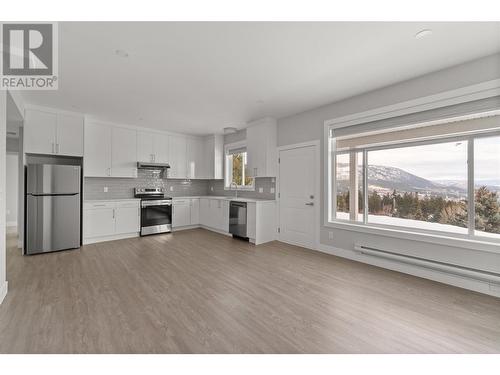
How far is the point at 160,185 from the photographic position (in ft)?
20.0

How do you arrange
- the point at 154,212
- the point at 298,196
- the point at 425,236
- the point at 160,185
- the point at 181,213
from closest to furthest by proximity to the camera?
1. the point at 425,236
2. the point at 298,196
3. the point at 154,212
4. the point at 181,213
5. the point at 160,185

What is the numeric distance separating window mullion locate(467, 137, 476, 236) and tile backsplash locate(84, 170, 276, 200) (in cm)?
310

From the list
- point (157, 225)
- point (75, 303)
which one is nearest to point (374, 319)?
point (75, 303)

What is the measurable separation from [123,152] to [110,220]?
154 centimetres

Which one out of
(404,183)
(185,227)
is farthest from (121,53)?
(185,227)

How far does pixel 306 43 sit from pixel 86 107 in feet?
13.0

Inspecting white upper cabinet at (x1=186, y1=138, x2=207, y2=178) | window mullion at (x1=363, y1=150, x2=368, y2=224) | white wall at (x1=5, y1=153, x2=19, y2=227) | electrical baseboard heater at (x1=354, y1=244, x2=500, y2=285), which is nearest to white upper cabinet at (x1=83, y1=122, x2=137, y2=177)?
white upper cabinet at (x1=186, y1=138, x2=207, y2=178)

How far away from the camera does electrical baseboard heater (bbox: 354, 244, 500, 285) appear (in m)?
2.48

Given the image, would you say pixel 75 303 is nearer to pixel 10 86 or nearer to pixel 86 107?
pixel 10 86

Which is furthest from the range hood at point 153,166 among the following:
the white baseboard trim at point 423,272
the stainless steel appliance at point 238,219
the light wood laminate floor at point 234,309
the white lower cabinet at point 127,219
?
the white baseboard trim at point 423,272

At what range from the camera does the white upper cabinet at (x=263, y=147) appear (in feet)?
15.9

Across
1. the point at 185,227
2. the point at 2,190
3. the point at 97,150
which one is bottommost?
the point at 185,227

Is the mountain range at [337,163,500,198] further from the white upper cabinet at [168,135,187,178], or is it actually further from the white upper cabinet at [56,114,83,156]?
the white upper cabinet at [56,114,83,156]

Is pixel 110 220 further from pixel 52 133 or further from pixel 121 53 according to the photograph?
pixel 121 53
